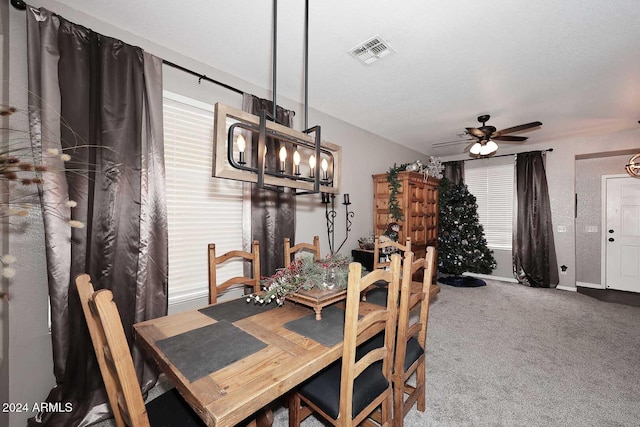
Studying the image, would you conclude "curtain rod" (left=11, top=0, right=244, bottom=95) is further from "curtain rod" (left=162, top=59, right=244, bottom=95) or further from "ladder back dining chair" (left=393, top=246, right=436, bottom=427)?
"ladder back dining chair" (left=393, top=246, right=436, bottom=427)

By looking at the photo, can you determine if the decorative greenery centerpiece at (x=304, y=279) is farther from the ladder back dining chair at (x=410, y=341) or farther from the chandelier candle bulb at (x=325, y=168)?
the chandelier candle bulb at (x=325, y=168)

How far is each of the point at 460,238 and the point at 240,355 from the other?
5506mm

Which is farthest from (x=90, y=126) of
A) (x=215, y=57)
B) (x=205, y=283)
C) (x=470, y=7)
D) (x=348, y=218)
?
(x=348, y=218)

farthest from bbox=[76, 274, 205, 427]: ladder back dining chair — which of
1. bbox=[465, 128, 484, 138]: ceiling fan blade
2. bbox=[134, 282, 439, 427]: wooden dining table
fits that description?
bbox=[465, 128, 484, 138]: ceiling fan blade

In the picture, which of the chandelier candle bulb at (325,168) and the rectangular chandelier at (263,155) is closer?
the rectangular chandelier at (263,155)

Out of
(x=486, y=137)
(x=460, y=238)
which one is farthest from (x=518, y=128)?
(x=460, y=238)

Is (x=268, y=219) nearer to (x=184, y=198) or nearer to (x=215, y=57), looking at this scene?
(x=184, y=198)

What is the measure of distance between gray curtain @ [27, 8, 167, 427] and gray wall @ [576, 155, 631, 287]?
709 cm

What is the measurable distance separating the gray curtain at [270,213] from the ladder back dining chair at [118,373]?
1.58m

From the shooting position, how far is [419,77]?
108 inches

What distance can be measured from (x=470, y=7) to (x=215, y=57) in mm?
2104

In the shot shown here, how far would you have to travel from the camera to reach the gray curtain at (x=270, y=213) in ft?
8.98

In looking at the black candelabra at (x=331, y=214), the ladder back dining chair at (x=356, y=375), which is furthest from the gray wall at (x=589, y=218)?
the ladder back dining chair at (x=356, y=375)

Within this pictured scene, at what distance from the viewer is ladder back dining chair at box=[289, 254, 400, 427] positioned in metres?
1.14
